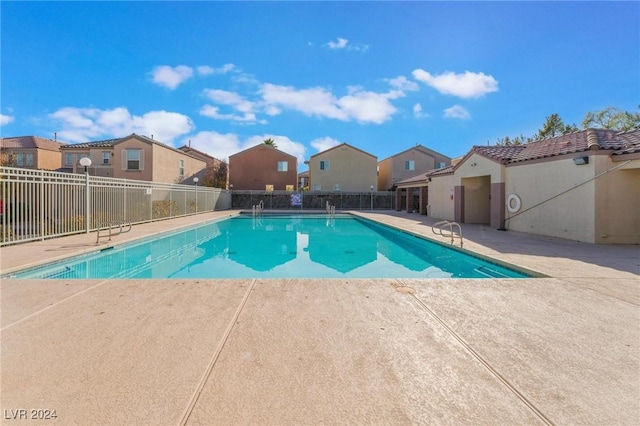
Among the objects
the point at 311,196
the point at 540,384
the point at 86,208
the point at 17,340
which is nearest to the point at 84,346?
the point at 17,340

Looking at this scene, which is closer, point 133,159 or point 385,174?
point 133,159

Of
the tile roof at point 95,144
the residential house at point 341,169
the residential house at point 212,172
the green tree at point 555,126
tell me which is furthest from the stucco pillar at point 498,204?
the tile roof at point 95,144

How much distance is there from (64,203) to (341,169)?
27.0 m

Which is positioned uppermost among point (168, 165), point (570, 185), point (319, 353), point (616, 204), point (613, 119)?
point (613, 119)

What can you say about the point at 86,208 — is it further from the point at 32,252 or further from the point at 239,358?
the point at 239,358

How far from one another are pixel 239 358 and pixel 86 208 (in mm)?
11709

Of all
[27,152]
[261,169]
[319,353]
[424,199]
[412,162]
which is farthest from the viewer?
[412,162]

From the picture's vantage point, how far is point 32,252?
7.69 meters

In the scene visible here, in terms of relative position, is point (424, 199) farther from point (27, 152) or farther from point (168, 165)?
point (27, 152)

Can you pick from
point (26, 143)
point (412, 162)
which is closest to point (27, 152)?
point (26, 143)

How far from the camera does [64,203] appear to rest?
34.6 ft

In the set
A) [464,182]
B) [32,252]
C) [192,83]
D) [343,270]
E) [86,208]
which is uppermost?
[192,83]

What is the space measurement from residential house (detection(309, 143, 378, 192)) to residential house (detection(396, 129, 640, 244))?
18.7 m

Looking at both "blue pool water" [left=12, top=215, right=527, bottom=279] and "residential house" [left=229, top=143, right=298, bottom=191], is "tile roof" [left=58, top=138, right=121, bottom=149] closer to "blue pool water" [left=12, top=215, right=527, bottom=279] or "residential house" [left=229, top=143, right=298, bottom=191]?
"residential house" [left=229, top=143, right=298, bottom=191]
